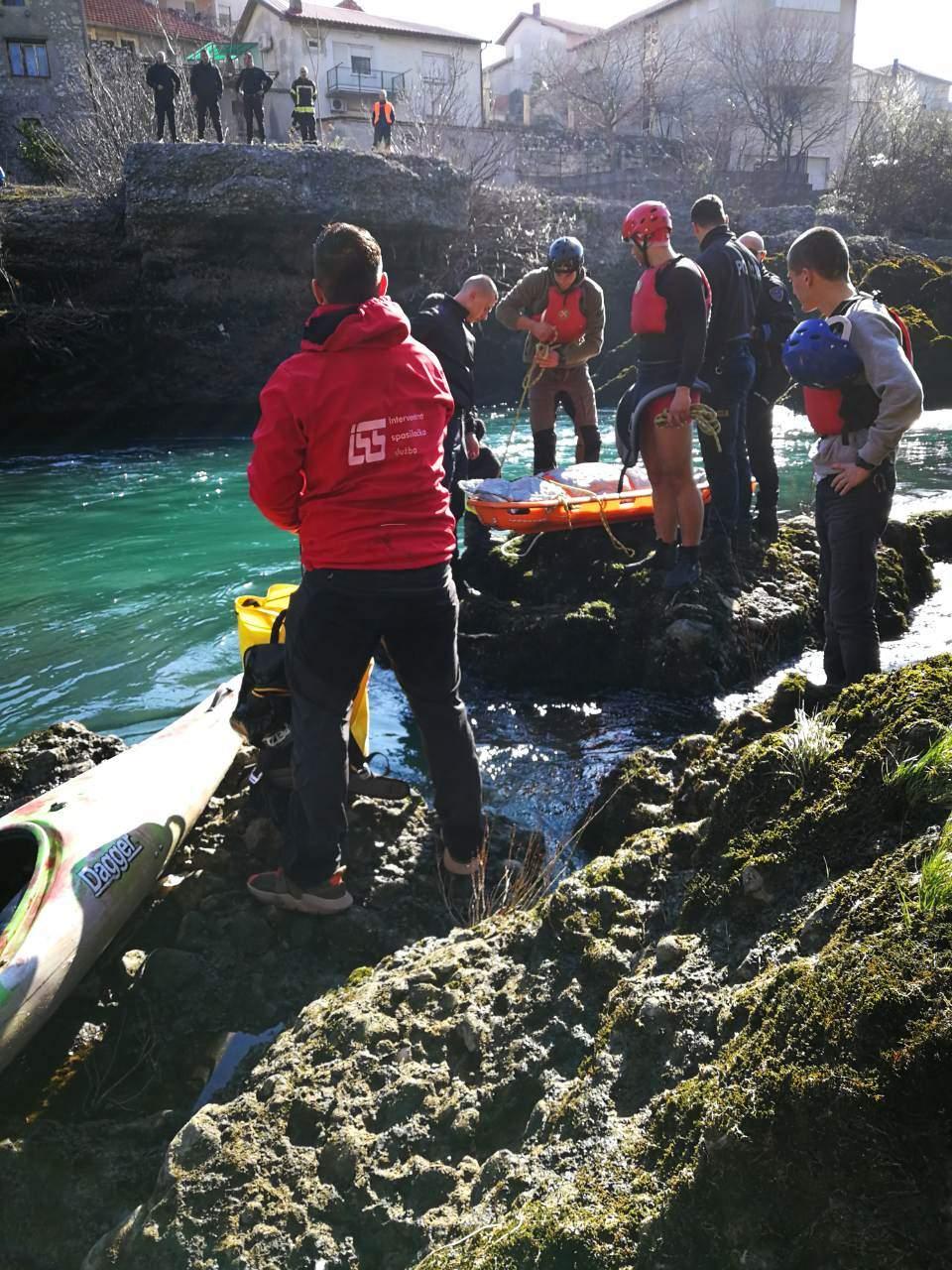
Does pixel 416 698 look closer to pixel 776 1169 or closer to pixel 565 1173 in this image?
pixel 565 1173

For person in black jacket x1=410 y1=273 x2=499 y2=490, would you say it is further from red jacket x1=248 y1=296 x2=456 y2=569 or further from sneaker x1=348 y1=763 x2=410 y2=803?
red jacket x1=248 y1=296 x2=456 y2=569

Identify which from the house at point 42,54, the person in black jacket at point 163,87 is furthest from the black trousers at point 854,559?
the house at point 42,54

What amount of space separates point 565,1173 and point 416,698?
198 cm

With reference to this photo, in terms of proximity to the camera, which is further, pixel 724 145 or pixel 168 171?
pixel 724 145

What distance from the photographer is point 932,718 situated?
2479 mm

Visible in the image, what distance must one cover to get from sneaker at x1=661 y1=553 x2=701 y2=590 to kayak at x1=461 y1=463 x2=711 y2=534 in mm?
689

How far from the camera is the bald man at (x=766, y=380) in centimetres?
692

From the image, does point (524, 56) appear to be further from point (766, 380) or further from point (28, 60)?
point (766, 380)

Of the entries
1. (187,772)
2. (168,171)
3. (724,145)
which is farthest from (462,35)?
(187,772)

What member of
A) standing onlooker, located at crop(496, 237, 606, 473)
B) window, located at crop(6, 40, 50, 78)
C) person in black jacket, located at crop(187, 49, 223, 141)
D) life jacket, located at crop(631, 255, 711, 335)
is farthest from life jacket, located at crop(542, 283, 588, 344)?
window, located at crop(6, 40, 50, 78)

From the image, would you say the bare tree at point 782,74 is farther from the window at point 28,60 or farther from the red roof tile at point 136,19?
the window at point 28,60

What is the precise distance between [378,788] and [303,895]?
789mm

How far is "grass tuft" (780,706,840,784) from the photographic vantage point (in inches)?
107

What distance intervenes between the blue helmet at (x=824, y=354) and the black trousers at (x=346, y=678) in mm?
1638
